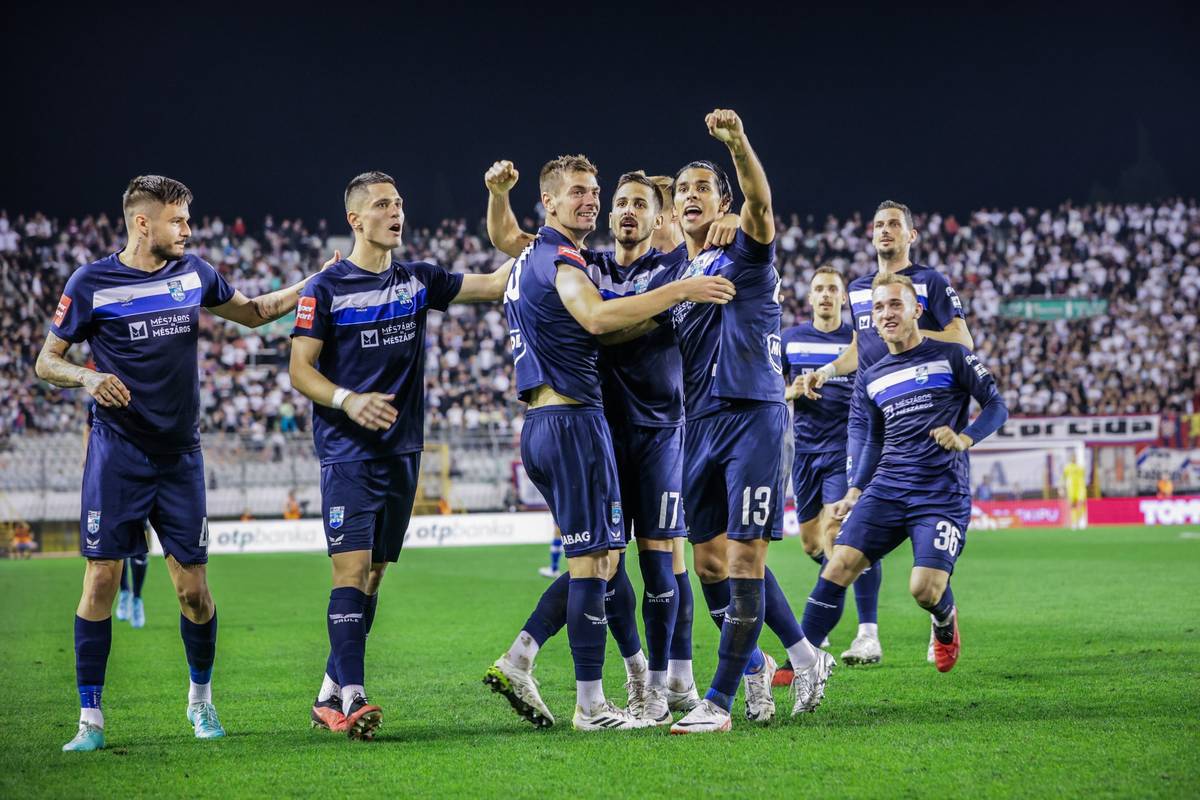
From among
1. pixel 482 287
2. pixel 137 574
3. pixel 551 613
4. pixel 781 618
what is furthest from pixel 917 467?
pixel 137 574

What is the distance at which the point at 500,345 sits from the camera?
32938 millimetres

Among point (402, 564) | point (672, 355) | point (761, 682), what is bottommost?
point (402, 564)

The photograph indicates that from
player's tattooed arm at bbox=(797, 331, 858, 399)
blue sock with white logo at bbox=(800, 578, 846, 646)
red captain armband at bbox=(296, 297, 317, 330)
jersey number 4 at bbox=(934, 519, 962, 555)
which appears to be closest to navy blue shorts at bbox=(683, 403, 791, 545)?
blue sock with white logo at bbox=(800, 578, 846, 646)

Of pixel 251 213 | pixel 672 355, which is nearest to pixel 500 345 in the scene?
pixel 251 213

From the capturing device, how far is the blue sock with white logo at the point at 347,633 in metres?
5.80

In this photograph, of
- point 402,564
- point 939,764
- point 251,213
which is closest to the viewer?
point 939,764

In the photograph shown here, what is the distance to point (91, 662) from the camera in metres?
5.85

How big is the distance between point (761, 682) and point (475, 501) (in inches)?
792

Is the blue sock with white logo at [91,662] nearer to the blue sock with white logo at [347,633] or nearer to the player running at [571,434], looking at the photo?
the blue sock with white logo at [347,633]

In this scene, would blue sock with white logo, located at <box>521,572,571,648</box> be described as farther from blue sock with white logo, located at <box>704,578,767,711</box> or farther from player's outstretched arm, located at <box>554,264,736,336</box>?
player's outstretched arm, located at <box>554,264,736,336</box>

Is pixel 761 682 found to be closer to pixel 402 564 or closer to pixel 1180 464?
pixel 402 564

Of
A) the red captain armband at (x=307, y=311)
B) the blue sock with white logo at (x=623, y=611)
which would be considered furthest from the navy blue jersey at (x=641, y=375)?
the red captain armband at (x=307, y=311)

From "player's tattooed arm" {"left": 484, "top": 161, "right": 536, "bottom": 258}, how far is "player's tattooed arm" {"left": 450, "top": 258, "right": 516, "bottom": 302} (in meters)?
0.16

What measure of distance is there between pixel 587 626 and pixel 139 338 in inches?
107
